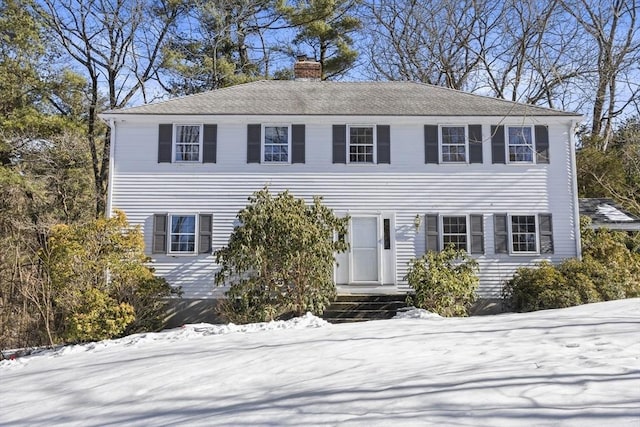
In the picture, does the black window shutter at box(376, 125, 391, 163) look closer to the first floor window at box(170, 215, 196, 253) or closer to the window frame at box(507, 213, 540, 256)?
the window frame at box(507, 213, 540, 256)

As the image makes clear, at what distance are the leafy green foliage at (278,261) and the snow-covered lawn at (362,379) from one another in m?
2.53

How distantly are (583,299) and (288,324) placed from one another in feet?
21.9

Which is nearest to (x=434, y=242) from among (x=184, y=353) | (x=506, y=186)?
(x=506, y=186)

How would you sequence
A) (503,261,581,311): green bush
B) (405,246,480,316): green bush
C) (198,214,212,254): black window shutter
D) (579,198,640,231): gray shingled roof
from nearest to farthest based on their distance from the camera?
1. (503,261,581,311): green bush
2. (405,246,480,316): green bush
3. (198,214,212,254): black window shutter
4. (579,198,640,231): gray shingled roof

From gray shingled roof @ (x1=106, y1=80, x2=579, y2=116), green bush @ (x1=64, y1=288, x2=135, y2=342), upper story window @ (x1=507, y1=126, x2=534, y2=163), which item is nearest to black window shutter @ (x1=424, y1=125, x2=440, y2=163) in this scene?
gray shingled roof @ (x1=106, y1=80, x2=579, y2=116)

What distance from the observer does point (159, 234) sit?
12594mm

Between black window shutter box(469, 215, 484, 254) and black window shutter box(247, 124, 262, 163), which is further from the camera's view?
black window shutter box(247, 124, 262, 163)

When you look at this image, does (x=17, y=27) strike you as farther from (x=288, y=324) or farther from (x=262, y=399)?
(x=262, y=399)

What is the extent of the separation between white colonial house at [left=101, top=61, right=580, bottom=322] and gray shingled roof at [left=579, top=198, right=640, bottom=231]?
115 inches

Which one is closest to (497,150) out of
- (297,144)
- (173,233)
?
(297,144)

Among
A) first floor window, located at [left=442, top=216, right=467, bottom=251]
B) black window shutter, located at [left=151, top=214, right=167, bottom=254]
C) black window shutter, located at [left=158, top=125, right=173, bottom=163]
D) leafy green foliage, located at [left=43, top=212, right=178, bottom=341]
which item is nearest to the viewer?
leafy green foliage, located at [left=43, top=212, right=178, bottom=341]

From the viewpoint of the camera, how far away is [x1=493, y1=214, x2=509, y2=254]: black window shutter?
41.4ft

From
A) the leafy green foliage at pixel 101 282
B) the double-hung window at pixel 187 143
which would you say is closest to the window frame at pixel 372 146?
the double-hung window at pixel 187 143

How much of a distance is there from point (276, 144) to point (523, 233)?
7000mm
